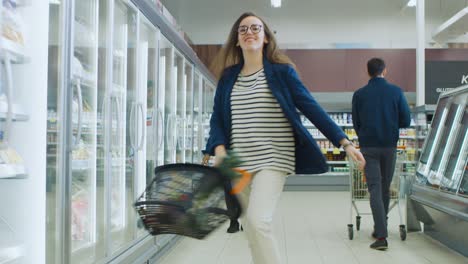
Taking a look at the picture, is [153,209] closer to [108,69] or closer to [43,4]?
[43,4]

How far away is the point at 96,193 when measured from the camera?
3555mm

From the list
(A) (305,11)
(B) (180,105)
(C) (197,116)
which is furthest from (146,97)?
(A) (305,11)

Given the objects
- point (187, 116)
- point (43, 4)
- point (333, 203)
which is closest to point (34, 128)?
point (43, 4)

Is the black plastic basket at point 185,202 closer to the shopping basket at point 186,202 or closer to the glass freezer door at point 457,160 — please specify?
the shopping basket at point 186,202

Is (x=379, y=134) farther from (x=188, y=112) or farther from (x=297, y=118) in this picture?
(x=188, y=112)

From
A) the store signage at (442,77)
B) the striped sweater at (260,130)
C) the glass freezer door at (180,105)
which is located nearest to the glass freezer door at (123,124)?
the striped sweater at (260,130)

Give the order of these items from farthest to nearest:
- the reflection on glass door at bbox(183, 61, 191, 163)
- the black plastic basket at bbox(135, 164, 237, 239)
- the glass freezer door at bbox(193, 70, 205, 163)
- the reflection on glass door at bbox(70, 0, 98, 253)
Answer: the glass freezer door at bbox(193, 70, 205, 163) → the reflection on glass door at bbox(183, 61, 191, 163) → the reflection on glass door at bbox(70, 0, 98, 253) → the black plastic basket at bbox(135, 164, 237, 239)

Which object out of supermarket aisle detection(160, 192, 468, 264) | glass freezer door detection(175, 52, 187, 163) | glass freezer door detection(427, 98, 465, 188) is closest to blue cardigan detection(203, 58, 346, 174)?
supermarket aisle detection(160, 192, 468, 264)

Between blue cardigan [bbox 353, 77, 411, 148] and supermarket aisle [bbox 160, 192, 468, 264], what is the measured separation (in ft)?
3.19

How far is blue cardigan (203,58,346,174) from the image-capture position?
253cm

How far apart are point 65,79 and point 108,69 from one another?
0.87 meters

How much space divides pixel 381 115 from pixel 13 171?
3.47 m

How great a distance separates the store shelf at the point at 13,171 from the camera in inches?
87.4

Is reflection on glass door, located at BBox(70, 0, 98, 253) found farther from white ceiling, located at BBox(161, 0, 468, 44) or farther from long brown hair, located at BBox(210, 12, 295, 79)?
white ceiling, located at BBox(161, 0, 468, 44)
